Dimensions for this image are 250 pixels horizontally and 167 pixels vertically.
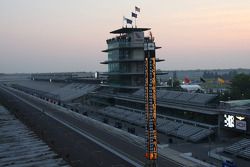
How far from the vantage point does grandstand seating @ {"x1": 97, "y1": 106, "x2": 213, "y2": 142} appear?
192 feet

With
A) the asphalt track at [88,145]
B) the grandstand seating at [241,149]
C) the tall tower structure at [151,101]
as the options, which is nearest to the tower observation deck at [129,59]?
the asphalt track at [88,145]

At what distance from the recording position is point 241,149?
48438mm

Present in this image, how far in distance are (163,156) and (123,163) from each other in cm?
592

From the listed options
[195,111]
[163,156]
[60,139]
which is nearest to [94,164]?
[163,156]

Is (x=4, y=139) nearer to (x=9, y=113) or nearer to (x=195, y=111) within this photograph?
(x=195, y=111)

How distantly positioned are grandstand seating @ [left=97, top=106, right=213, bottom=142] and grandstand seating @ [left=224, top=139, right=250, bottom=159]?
799cm

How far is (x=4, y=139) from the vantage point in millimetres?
64438

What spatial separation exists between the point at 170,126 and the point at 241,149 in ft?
67.0

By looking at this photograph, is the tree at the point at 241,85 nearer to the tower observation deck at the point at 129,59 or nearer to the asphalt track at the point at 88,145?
the tower observation deck at the point at 129,59

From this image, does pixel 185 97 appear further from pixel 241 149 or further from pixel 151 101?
pixel 151 101

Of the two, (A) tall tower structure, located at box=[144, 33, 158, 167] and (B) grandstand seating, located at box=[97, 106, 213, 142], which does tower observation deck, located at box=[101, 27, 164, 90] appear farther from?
(A) tall tower structure, located at box=[144, 33, 158, 167]

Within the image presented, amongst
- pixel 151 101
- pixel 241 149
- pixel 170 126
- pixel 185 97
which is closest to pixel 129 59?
pixel 185 97

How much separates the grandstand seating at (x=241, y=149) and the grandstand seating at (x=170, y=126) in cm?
799

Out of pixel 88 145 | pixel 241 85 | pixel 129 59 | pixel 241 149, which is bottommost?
pixel 88 145
